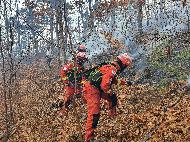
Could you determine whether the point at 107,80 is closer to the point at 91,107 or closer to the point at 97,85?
the point at 97,85

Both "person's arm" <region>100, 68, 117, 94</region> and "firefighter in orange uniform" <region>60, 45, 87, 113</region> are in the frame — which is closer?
"person's arm" <region>100, 68, 117, 94</region>

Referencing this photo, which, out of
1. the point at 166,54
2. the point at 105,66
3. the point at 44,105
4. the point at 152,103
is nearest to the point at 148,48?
the point at 166,54

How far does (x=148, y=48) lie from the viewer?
18375 millimetres

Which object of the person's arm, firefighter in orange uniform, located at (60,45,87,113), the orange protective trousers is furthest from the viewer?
firefighter in orange uniform, located at (60,45,87,113)

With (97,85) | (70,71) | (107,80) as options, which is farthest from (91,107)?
(70,71)

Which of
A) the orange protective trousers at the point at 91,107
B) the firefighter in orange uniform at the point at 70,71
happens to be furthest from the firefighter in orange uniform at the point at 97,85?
the firefighter in orange uniform at the point at 70,71

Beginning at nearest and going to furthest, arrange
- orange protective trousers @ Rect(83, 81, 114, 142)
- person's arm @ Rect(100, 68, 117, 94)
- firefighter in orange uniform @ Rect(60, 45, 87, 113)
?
1. person's arm @ Rect(100, 68, 117, 94)
2. orange protective trousers @ Rect(83, 81, 114, 142)
3. firefighter in orange uniform @ Rect(60, 45, 87, 113)

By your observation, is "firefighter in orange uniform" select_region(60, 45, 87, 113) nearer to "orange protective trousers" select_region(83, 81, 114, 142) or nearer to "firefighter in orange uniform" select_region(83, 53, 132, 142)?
"firefighter in orange uniform" select_region(83, 53, 132, 142)

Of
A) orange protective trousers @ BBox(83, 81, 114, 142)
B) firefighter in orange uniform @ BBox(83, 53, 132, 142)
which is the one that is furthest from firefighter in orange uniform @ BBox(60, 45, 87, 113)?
orange protective trousers @ BBox(83, 81, 114, 142)

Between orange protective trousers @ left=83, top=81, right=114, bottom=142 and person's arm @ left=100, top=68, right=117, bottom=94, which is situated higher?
person's arm @ left=100, top=68, right=117, bottom=94

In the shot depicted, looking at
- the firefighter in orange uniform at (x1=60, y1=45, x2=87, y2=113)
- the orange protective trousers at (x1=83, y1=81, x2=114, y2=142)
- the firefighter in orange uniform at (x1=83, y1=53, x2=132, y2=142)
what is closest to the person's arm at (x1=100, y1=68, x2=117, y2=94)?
the firefighter in orange uniform at (x1=83, y1=53, x2=132, y2=142)

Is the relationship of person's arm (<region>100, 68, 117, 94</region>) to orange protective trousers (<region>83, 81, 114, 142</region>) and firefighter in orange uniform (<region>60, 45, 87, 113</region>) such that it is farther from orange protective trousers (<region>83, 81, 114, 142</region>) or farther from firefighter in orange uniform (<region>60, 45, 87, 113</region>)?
firefighter in orange uniform (<region>60, 45, 87, 113</region>)

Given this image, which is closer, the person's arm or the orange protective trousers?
the person's arm

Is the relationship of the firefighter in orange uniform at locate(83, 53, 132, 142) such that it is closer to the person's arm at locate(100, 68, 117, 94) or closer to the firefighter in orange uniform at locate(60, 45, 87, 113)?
the person's arm at locate(100, 68, 117, 94)
